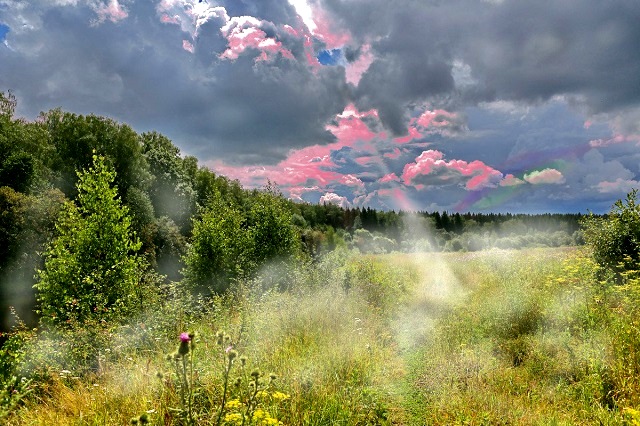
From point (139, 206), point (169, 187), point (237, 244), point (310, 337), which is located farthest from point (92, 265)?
point (169, 187)

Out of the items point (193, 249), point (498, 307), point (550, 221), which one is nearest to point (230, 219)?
point (193, 249)

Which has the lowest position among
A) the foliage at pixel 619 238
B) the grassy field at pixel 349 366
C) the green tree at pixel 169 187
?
the grassy field at pixel 349 366

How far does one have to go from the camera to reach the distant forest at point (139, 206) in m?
18.1

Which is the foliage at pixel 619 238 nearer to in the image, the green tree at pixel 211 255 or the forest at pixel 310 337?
the forest at pixel 310 337

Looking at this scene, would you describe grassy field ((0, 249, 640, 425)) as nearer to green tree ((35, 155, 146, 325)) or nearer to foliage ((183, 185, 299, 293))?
green tree ((35, 155, 146, 325))

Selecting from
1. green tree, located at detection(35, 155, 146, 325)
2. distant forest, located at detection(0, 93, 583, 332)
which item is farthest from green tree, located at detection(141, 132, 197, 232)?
green tree, located at detection(35, 155, 146, 325)

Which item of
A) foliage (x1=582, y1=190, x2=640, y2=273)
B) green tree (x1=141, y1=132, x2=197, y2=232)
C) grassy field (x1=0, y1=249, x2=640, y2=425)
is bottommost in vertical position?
grassy field (x1=0, y1=249, x2=640, y2=425)

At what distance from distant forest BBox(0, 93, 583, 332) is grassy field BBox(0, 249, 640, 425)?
6400 mm

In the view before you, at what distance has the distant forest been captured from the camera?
18094 mm

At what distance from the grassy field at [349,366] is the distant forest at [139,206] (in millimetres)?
6400

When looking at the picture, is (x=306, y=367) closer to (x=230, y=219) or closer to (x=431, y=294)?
(x=431, y=294)

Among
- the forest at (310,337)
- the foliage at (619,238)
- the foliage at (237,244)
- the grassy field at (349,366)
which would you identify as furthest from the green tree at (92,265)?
the foliage at (619,238)

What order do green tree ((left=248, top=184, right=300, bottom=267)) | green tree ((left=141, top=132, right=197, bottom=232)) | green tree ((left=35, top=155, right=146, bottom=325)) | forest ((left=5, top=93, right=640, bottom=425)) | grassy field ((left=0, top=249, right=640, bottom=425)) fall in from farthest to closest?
green tree ((left=141, top=132, right=197, bottom=232)) → green tree ((left=248, top=184, right=300, bottom=267)) → green tree ((left=35, top=155, right=146, bottom=325)) → forest ((left=5, top=93, right=640, bottom=425)) → grassy field ((left=0, top=249, right=640, bottom=425))

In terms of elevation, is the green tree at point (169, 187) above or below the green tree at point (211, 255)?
above
